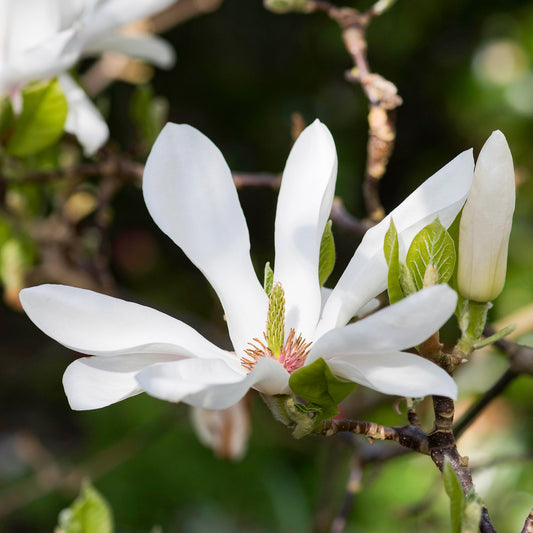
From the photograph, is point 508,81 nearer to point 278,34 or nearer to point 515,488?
point 278,34

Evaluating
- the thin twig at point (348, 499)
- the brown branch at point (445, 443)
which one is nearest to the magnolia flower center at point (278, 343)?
the brown branch at point (445, 443)

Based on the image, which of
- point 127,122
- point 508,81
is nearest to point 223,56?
point 127,122

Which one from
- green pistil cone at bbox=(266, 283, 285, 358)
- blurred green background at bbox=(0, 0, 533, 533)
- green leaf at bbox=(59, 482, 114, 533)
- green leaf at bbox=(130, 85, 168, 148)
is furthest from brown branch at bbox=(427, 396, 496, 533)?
blurred green background at bbox=(0, 0, 533, 533)

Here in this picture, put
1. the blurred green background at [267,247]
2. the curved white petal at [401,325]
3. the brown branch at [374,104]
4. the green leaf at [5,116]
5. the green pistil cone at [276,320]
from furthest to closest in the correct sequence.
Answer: the blurred green background at [267,247], the green leaf at [5,116], the brown branch at [374,104], the green pistil cone at [276,320], the curved white petal at [401,325]

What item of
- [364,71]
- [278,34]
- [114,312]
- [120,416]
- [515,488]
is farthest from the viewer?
[278,34]

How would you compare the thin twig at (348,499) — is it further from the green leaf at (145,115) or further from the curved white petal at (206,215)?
the green leaf at (145,115)
